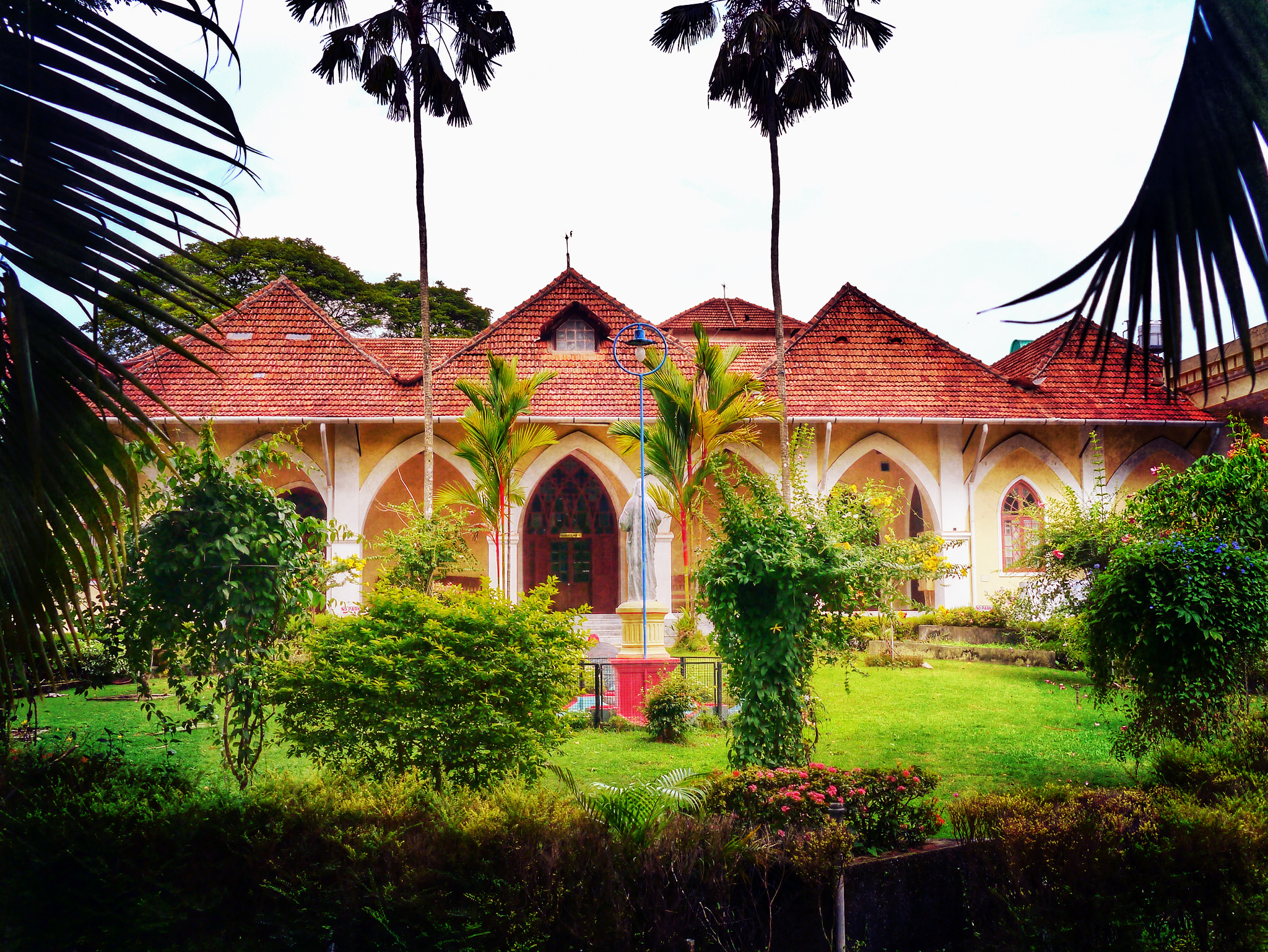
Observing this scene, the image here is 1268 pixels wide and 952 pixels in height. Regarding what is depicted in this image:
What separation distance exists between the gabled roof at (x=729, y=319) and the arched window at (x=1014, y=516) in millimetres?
10132

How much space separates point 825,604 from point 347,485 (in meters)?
14.8

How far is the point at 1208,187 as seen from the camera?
5.23ft

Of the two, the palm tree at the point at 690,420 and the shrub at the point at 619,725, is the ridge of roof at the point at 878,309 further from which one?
the shrub at the point at 619,725

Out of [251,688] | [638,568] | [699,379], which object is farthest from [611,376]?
[251,688]

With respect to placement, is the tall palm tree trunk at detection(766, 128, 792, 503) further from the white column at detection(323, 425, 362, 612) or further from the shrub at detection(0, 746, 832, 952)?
the shrub at detection(0, 746, 832, 952)

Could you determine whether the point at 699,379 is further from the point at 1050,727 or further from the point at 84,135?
the point at 84,135

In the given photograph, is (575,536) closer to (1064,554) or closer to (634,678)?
(634,678)

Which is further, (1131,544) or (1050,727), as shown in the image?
(1050,727)

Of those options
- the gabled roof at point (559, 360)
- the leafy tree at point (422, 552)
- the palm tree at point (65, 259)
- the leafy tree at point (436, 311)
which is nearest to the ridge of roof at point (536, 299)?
the gabled roof at point (559, 360)

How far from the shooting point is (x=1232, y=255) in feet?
5.16

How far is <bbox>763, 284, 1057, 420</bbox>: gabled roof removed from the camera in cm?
2059

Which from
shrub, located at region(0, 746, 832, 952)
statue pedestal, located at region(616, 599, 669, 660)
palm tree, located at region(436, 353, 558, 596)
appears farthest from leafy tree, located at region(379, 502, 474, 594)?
shrub, located at region(0, 746, 832, 952)

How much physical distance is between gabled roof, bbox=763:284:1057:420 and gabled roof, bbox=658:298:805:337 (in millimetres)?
7156

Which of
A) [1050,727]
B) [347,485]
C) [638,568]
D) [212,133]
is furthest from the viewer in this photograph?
[347,485]
